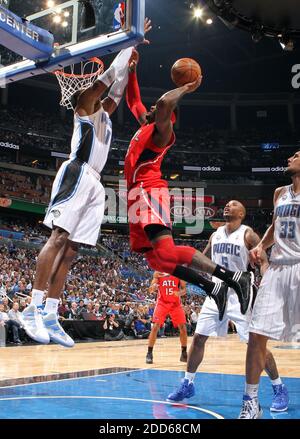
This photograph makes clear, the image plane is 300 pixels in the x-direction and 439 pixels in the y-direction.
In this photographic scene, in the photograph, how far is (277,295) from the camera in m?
4.45

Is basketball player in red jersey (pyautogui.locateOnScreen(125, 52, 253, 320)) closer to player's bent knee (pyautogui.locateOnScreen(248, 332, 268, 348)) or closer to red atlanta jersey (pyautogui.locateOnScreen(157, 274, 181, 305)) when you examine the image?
player's bent knee (pyautogui.locateOnScreen(248, 332, 268, 348))

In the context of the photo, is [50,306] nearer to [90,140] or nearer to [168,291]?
[90,140]

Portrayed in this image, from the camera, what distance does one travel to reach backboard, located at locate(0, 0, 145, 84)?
3.94m

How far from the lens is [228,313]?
614 centimetres

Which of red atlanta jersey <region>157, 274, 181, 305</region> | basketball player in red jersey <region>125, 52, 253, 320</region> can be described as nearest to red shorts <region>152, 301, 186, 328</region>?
red atlanta jersey <region>157, 274, 181, 305</region>

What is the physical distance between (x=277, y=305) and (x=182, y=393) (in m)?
2.08

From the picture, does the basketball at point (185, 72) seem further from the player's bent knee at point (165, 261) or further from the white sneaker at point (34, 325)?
the white sneaker at point (34, 325)

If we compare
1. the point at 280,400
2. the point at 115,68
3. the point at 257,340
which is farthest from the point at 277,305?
the point at 115,68

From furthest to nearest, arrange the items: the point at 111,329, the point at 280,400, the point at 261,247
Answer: the point at 111,329, the point at 280,400, the point at 261,247

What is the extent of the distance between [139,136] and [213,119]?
116 feet

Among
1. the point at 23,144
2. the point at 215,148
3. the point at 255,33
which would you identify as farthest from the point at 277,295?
the point at 215,148

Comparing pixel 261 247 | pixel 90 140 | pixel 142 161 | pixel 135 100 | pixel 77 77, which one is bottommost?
pixel 261 247

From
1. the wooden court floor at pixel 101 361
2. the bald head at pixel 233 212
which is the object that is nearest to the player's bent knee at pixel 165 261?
the bald head at pixel 233 212

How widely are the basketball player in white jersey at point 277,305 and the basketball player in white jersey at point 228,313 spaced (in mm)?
1204
